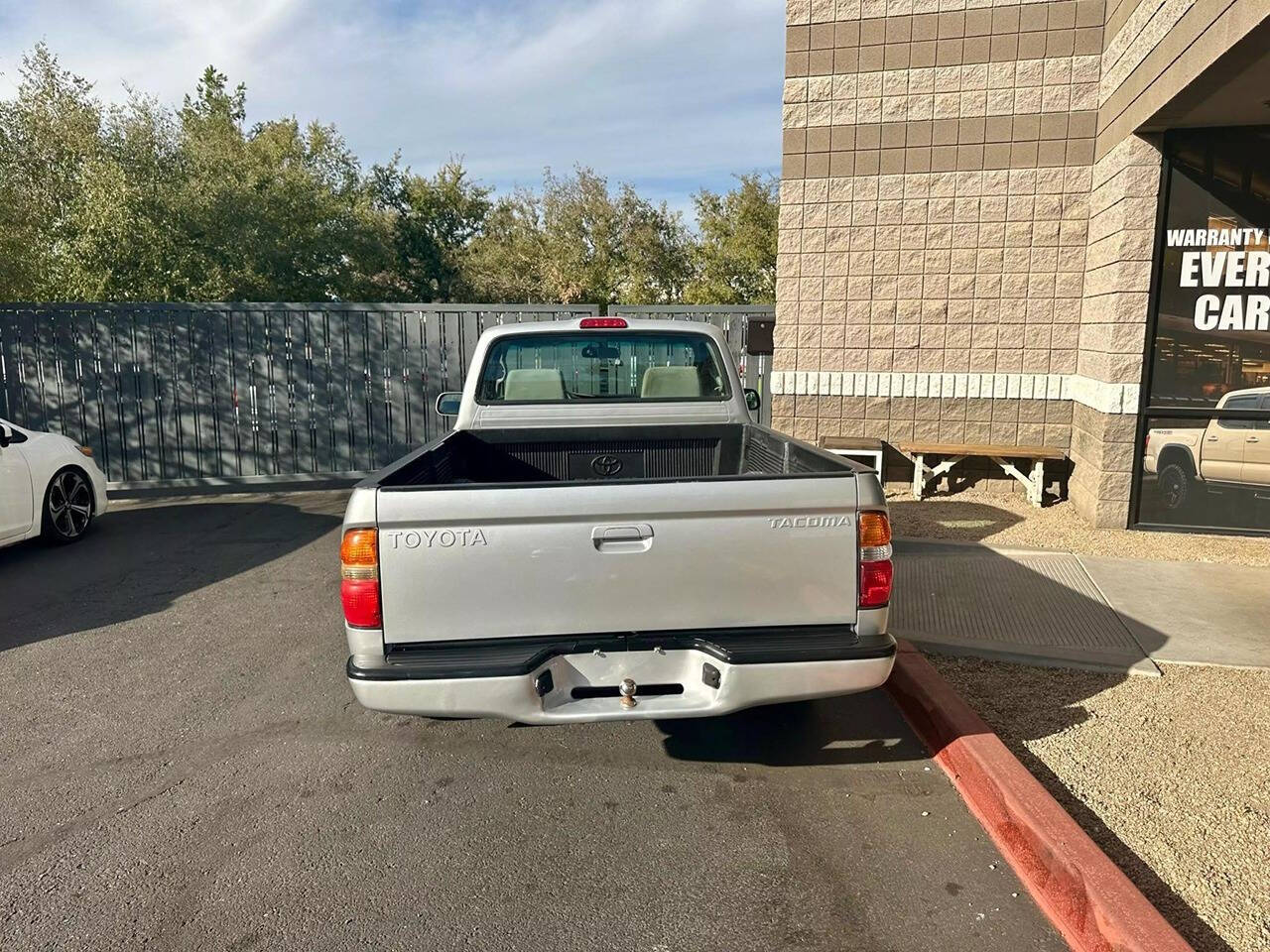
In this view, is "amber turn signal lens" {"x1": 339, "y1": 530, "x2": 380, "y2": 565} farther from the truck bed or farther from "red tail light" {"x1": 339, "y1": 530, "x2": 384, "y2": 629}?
the truck bed

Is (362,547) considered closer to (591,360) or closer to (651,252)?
(591,360)

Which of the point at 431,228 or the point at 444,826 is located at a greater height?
the point at 431,228

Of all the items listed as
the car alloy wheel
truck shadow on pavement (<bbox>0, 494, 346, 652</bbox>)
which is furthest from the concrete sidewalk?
the car alloy wheel

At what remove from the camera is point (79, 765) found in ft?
13.4

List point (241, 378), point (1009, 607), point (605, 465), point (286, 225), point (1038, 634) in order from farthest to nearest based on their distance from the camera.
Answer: point (286, 225), point (241, 378), point (1009, 607), point (1038, 634), point (605, 465)

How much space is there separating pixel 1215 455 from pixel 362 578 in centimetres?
737

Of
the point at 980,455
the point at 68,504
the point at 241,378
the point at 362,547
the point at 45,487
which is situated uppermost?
the point at 241,378

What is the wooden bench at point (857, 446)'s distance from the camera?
909cm

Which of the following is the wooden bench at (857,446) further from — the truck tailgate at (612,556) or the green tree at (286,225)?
the green tree at (286,225)

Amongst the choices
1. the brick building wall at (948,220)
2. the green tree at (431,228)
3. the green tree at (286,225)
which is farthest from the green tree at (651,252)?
the brick building wall at (948,220)

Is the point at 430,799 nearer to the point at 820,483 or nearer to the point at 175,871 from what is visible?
the point at 175,871

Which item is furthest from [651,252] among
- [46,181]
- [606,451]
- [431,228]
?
[606,451]

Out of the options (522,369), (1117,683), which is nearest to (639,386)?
(522,369)

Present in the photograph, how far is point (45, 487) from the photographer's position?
26.8 ft
